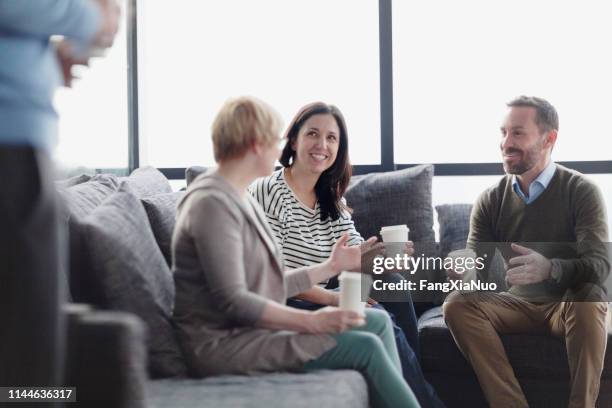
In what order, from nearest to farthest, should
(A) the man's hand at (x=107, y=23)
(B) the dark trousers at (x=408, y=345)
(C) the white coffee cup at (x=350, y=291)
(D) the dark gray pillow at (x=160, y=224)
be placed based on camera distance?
1. (A) the man's hand at (x=107, y=23)
2. (C) the white coffee cup at (x=350, y=291)
3. (D) the dark gray pillow at (x=160, y=224)
4. (B) the dark trousers at (x=408, y=345)

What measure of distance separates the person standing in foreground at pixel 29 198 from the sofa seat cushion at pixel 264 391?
336mm

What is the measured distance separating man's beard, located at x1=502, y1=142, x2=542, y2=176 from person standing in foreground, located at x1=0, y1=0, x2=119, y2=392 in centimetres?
184

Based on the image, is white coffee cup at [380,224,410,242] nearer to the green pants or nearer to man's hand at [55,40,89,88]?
the green pants

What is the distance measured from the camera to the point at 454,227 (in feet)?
10.1

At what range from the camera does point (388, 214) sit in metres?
3.03

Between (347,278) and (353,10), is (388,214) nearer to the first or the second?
(353,10)

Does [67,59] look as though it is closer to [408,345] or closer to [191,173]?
[408,345]

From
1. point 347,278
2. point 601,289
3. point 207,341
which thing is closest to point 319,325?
point 347,278

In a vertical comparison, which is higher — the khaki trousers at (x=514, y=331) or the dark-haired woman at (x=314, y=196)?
the dark-haired woman at (x=314, y=196)

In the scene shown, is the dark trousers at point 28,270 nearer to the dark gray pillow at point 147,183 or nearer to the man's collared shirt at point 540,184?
the dark gray pillow at point 147,183

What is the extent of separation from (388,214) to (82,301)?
5.59ft

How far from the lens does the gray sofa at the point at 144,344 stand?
1266mm

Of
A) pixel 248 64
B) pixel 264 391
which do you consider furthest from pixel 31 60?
pixel 248 64

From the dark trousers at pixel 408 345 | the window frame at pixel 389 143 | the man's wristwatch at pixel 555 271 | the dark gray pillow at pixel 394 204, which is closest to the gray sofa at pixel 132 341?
the dark trousers at pixel 408 345
